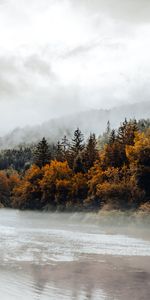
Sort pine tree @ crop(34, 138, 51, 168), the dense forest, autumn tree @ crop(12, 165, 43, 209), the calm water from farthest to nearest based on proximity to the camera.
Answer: pine tree @ crop(34, 138, 51, 168) → autumn tree @ crop(12, 165, 43, 209) → the dense forest → the calm water

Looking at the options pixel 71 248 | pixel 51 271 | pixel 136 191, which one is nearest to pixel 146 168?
pixel 136 191

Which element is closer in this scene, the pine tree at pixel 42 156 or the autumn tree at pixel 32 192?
the autumn tree at pixel 32 192

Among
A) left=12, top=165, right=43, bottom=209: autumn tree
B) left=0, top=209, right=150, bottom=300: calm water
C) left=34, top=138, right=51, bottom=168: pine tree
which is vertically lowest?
left=0, top=209, right=150, bottom=300: calm water

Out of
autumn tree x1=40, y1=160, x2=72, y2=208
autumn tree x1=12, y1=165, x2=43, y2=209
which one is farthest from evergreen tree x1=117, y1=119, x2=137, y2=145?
autumn tree x1=12, y1=165, x2=43, y2=209

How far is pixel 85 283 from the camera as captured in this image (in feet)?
76.0

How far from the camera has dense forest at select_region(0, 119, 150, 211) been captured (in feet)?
252

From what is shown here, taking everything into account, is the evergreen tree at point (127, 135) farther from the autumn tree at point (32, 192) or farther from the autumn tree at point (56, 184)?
the autumn tree at point (32, 192)

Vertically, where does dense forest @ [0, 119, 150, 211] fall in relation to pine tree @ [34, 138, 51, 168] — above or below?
below

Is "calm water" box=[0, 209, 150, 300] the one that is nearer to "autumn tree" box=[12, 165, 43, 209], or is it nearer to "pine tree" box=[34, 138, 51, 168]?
"autumn tree" box=[12, 165, 43, 209]

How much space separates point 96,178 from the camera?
92.2 metres

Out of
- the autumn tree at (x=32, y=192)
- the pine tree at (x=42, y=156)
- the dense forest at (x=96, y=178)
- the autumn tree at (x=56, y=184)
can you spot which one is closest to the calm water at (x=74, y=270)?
the dense forest at (x=96, y=178)

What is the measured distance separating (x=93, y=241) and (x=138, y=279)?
20.8 metres

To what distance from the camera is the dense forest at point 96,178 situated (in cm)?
7681

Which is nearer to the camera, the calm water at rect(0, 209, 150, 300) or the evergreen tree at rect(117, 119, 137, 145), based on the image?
the calm water at rect(0, 209, 150, 300)
